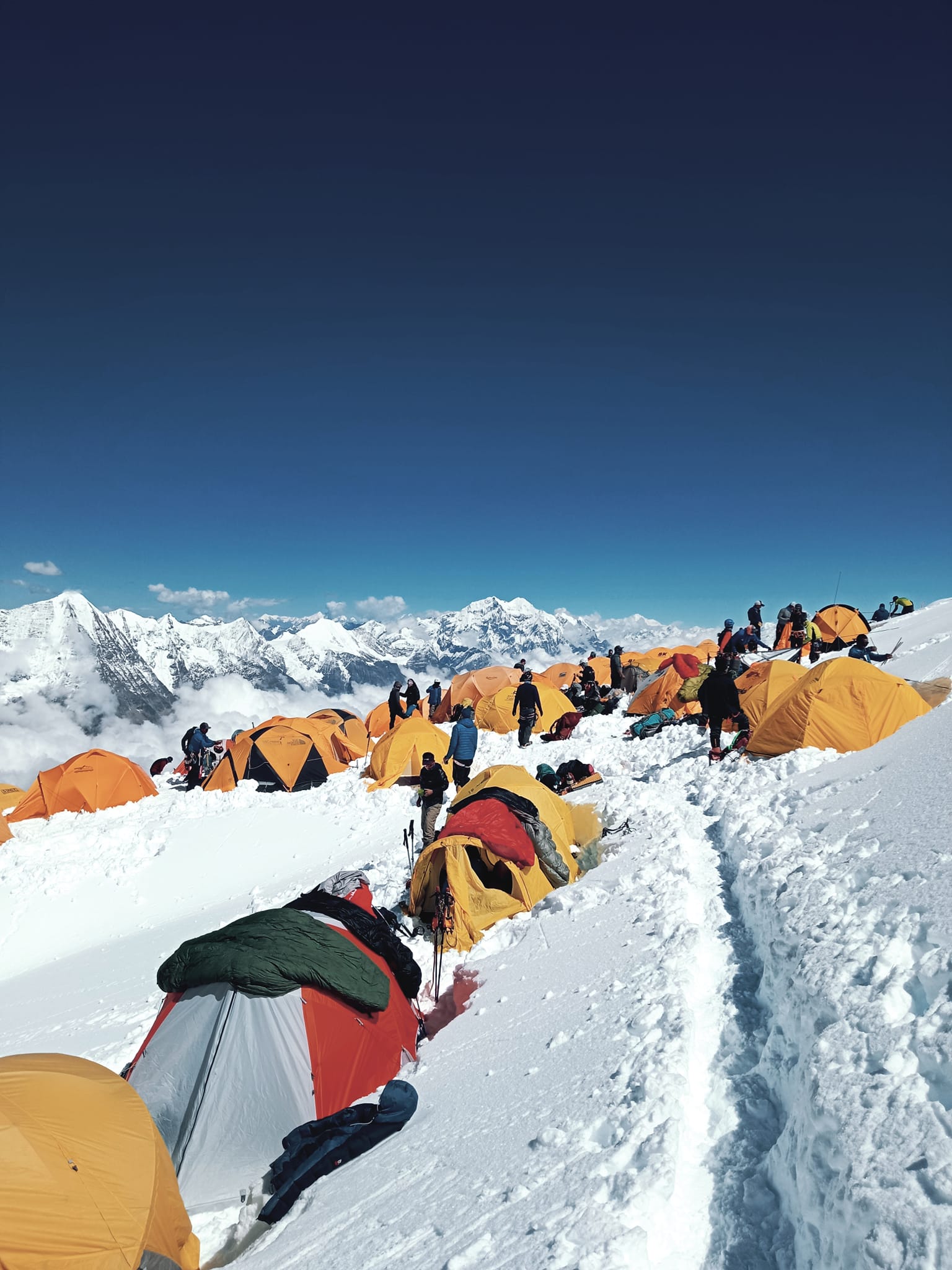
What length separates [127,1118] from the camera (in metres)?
4.11

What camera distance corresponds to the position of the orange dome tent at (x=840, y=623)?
2527 centimetres

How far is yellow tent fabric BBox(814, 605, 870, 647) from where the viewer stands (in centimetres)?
2530

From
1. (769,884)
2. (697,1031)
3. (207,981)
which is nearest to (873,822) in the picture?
(769,884)

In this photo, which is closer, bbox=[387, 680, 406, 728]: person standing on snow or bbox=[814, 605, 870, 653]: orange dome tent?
Result: bbox=[387, 680, 406, 728]: person standing on snow

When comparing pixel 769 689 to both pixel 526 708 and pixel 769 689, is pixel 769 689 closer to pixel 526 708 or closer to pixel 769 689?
pixel 769 689

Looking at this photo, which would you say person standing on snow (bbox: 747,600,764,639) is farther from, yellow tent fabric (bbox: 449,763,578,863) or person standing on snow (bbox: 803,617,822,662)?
yellow tent fabric (bbox: 449,763,578,863)

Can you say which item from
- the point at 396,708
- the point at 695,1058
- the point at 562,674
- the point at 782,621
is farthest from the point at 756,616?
the point at 695,1058

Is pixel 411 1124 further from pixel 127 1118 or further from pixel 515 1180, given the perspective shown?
Answer: pixel 127 1118

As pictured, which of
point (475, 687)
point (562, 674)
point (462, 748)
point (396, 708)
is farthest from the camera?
point (562, 674)

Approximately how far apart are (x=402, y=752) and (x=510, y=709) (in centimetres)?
610

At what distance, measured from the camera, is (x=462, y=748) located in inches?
615

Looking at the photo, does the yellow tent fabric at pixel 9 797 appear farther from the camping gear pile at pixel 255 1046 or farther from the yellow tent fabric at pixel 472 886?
the camping gear pile at pixel 255 1046

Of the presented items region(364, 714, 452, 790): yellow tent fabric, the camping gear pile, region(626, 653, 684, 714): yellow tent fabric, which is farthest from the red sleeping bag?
region(626, 653, 684, 714): yellow tent fabric

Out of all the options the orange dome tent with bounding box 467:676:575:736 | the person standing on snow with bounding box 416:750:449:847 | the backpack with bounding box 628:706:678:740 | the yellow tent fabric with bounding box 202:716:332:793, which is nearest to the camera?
the person standing on snow with bounding box 416:750:449:847
